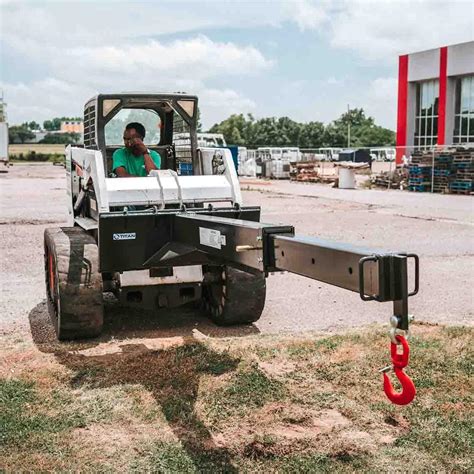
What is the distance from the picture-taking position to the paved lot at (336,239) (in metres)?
8.10

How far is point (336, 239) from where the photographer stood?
49.1 feet

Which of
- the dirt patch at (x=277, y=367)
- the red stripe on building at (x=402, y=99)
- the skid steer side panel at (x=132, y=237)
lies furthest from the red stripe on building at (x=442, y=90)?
the skid steer side panel at (x=132, y=237)

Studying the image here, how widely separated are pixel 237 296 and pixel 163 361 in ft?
4.30

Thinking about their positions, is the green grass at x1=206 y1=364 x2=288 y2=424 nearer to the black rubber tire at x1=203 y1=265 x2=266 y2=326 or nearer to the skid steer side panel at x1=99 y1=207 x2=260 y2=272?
the skid steer side panel at x1=99 y1=207 x2=260 y2=272

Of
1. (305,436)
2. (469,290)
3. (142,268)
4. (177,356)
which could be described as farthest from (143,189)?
(469,290)

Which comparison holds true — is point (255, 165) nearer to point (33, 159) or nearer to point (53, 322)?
point (53, 322)

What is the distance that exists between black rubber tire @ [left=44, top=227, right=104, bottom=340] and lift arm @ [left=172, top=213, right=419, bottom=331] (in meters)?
1.72

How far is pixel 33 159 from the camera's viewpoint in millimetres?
87375

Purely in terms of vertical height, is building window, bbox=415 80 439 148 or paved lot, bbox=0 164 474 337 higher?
building window, bbox=415 80 439 148

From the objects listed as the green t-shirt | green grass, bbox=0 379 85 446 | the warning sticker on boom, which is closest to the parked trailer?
the warning sticker on boom

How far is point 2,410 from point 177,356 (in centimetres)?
174

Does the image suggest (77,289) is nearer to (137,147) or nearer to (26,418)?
(137,147)

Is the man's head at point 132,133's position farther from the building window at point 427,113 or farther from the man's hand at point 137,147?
the building window at point 427,113

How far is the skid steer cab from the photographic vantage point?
20.6 ft
